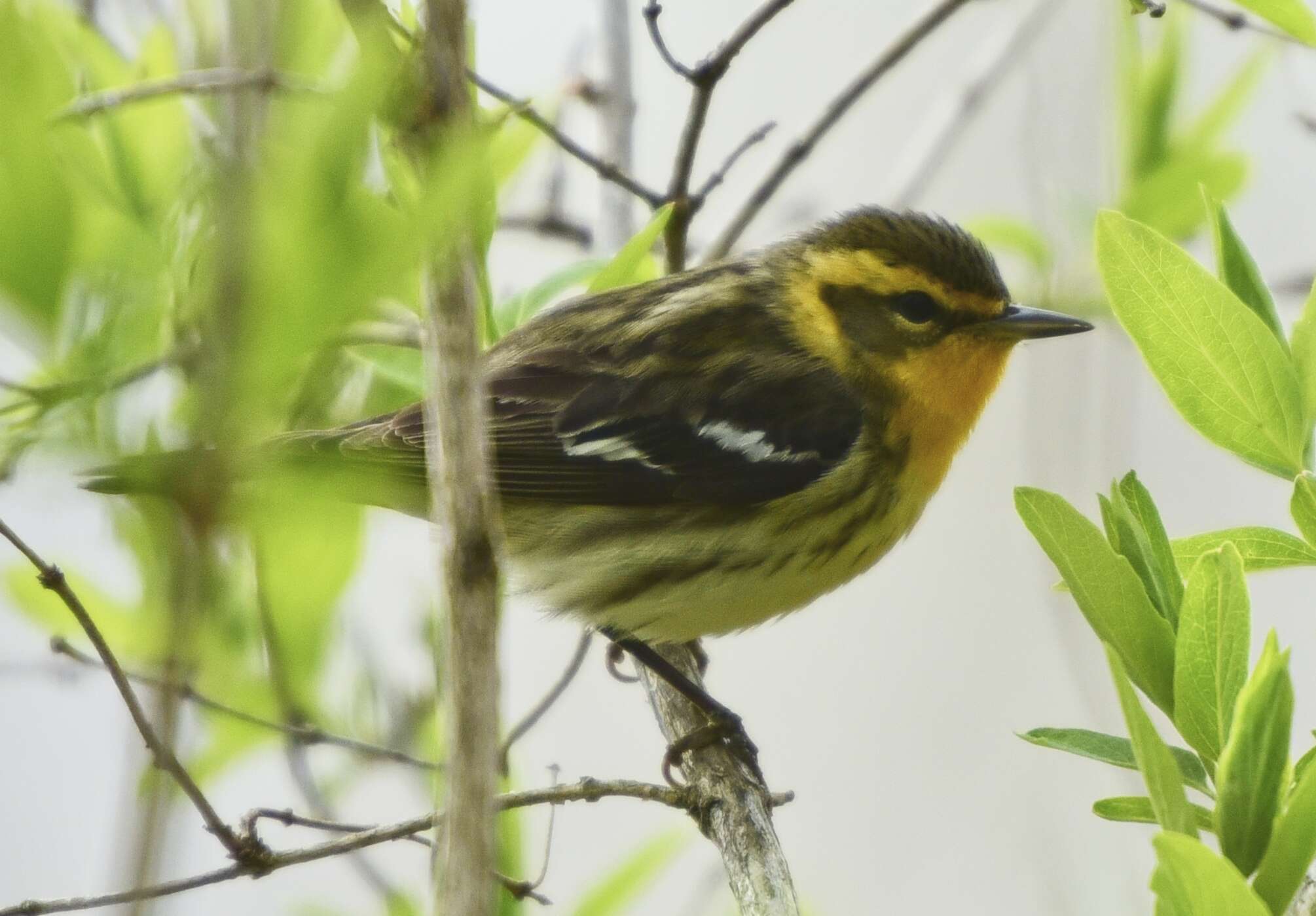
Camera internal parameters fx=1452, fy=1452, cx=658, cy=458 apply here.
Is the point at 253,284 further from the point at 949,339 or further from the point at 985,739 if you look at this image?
the point at 985,739

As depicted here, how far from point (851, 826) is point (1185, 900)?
6.42 m

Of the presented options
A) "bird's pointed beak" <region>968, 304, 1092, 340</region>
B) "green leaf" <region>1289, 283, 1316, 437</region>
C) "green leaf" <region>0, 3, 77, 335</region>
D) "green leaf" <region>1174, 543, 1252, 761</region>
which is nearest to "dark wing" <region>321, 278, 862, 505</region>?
"bird's pointed beak" <region>968, 304, 1092, 340</region>

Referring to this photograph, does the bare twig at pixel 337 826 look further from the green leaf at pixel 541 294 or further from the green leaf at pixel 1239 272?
the green leaf at pixel 1239 272

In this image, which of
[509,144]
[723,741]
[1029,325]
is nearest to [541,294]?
[723,741]

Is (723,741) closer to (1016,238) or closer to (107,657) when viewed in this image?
(1016,238)

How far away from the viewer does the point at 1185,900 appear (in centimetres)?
131

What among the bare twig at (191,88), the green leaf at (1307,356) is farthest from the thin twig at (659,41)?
the green leaf at (1307,356)

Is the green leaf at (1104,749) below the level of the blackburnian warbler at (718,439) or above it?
below

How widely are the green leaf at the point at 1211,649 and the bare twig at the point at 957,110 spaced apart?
2.91 meters

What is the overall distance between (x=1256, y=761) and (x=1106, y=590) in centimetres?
22

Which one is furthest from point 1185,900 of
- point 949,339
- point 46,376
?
point 949,339

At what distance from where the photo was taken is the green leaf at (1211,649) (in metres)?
1.47

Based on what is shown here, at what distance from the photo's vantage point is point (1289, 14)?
6.09ft

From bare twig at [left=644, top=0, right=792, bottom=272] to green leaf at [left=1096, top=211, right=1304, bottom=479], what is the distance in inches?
59.3
